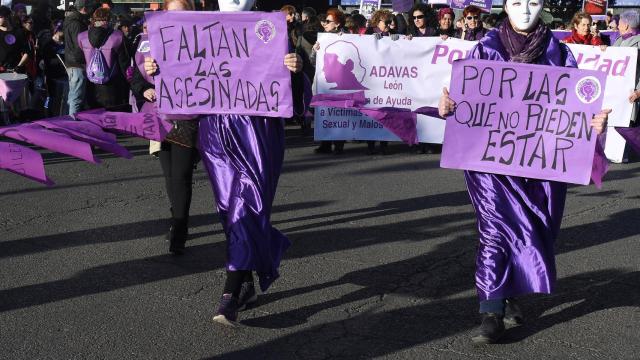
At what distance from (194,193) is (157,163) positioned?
1894 millimetres

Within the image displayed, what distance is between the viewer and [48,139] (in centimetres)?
403

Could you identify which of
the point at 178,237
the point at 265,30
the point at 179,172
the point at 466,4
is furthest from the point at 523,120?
the point at 466,4

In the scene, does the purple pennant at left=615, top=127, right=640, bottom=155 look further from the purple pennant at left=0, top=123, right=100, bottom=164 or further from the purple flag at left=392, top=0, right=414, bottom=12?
the purple flag at left=392, top=0, right=414, bottom=12

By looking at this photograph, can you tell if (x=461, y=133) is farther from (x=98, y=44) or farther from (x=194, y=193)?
(x=98, y=44)

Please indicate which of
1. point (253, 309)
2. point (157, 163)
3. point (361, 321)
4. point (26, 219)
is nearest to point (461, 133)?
point (361, 321)

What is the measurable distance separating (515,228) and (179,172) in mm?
2448

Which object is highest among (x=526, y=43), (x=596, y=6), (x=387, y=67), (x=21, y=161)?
(x=526, y=43)

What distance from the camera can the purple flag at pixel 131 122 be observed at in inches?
180

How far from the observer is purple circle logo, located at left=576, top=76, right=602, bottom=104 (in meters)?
4.71

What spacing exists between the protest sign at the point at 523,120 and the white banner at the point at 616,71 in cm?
618

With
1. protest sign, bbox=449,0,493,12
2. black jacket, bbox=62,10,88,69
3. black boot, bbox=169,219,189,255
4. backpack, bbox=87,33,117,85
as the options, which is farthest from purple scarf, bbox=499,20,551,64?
protest sign, bbox=449,0,493,12

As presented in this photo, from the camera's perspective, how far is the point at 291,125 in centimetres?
1458

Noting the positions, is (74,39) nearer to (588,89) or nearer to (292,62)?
(292,62)

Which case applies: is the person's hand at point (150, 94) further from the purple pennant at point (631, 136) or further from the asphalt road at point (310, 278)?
the purple pennant at point (631, 136)
